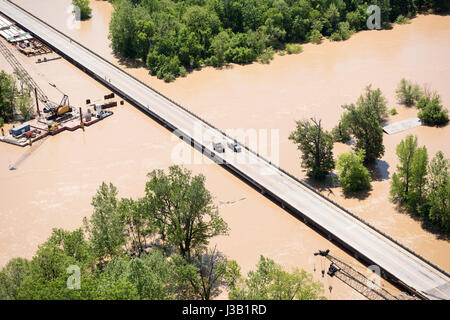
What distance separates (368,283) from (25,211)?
111ft

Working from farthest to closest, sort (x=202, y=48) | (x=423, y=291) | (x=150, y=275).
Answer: (x=202, y=48) → (x=423, y=291) → (x=150, y=275)

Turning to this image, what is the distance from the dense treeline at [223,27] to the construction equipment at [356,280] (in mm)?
46194

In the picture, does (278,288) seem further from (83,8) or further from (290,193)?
(83,8)

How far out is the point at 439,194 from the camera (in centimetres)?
5034

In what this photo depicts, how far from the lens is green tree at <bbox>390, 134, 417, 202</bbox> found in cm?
5350

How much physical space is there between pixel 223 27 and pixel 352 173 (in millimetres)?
49740

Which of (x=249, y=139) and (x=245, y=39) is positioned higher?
(x=245, y=39)

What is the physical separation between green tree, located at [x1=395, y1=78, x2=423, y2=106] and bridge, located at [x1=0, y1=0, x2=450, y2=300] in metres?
25.2

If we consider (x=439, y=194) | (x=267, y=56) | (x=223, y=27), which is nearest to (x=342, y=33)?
(x=267, y=56)

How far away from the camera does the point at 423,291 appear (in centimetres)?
4344

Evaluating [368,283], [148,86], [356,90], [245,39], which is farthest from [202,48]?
[368,283]

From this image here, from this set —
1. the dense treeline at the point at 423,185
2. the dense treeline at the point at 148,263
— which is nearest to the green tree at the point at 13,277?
the dense treeline at the point at 148,263

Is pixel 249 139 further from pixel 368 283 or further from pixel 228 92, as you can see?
pixel 368 283

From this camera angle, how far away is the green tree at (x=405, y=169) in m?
53.5
